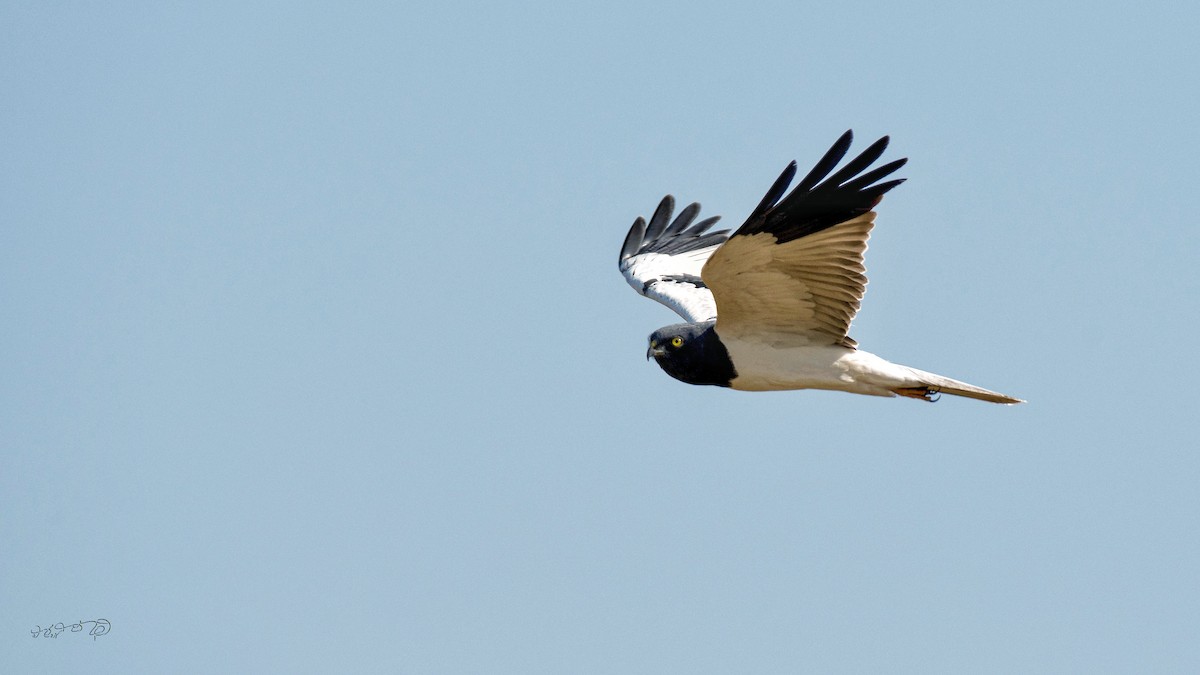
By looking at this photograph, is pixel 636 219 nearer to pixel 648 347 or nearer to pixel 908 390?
pixel 648 347

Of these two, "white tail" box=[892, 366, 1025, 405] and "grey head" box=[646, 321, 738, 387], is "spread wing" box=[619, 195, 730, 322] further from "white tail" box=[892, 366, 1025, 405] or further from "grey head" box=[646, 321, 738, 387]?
"white tail" box=[892, 366, 1025, 405]

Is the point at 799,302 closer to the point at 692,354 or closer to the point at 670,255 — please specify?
the point at 692,354

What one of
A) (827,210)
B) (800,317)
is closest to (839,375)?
(800,317)

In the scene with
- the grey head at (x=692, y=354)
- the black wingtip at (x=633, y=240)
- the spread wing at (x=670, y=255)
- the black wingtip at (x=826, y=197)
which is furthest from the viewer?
the black wingtip at (x=633, y=240)

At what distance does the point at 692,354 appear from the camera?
12.8 metres

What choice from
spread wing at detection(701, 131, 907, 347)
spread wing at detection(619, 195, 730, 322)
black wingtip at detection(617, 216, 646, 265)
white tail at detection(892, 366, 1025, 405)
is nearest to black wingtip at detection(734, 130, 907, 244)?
spread wing at detection(701, 131, 907, 347)

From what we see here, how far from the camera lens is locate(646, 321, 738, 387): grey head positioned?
500 inches

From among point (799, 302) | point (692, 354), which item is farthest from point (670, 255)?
point (799, 302)

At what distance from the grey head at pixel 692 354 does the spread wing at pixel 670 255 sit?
68.2 inches

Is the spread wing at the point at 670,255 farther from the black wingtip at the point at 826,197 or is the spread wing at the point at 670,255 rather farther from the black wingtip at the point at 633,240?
the black wingtip at the point at 826,197

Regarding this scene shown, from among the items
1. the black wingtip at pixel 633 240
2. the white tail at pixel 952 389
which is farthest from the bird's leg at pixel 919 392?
the black wingtip at pixel 633 240

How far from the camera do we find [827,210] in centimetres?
1134

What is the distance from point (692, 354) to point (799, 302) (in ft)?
3.91

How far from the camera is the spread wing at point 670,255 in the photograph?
15.2m
